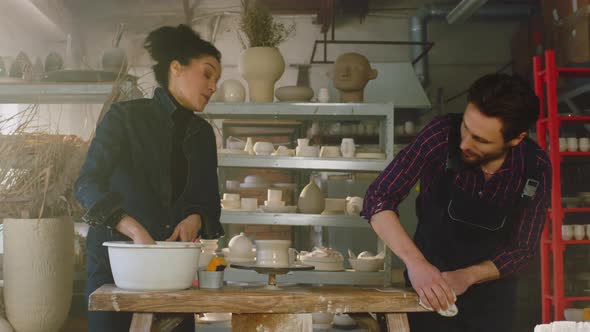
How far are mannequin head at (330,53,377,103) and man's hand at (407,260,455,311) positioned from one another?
2153 mm

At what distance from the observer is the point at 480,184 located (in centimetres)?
203

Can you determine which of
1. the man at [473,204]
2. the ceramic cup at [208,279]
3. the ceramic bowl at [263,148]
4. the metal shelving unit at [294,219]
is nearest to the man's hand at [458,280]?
the man at [473,204]

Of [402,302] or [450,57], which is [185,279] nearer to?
[402,302]

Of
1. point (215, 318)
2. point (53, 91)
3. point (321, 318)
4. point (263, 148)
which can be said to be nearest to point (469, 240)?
point (321, 318)

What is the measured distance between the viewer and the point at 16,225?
3.00 m

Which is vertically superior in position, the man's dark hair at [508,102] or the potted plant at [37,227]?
the man's dark hair at [508,102]

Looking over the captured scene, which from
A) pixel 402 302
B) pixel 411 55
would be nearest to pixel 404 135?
pixel 411 55

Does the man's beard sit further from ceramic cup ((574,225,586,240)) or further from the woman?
ceramic cup ((574,225,586,240))

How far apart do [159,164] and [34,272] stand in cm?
132

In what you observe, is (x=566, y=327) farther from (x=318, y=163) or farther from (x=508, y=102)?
(x=318, y=163)

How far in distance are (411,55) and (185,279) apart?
6.94 meters

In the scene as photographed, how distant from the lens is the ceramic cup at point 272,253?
7.41ft

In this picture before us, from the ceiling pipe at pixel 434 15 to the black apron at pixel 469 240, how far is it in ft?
20.0

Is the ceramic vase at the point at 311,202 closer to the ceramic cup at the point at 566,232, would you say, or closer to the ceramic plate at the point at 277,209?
the ceramic plate at the point at 277,209
